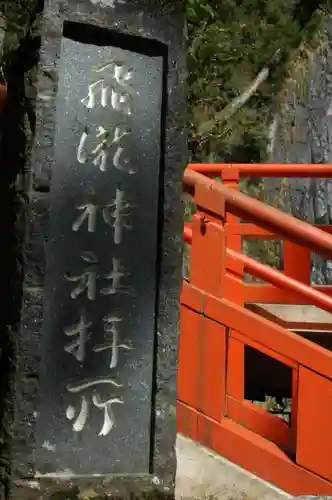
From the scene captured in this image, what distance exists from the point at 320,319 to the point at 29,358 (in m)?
1.99

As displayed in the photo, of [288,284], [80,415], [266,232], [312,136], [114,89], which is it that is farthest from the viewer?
[312,136]

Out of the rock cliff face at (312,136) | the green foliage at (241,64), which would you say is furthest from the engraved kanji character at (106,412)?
the rock cliff face at (312,136)

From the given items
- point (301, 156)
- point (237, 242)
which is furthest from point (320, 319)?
point (301, 156)

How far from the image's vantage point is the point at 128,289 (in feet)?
6.39

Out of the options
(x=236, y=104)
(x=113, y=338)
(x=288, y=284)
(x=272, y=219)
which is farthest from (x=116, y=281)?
(x=236, y=104)

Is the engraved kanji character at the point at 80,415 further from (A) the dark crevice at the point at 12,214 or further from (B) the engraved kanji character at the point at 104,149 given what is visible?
(B) the engraved kanji character at the point at 104,149

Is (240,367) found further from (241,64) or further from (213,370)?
(241,64)

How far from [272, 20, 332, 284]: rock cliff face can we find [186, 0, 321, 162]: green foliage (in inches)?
17.5

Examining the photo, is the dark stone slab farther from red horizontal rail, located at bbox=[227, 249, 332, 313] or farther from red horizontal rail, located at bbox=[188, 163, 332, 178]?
red horizontal rail, located at bbox=[188, 163, 332, 178]

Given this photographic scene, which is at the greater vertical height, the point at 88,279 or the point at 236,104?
the point at 236,104

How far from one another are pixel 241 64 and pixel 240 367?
8.03m

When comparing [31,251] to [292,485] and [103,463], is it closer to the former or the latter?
[103,463]

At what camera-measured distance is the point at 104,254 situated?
6.33 feet

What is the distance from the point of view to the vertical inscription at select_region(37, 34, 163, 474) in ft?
6.15
